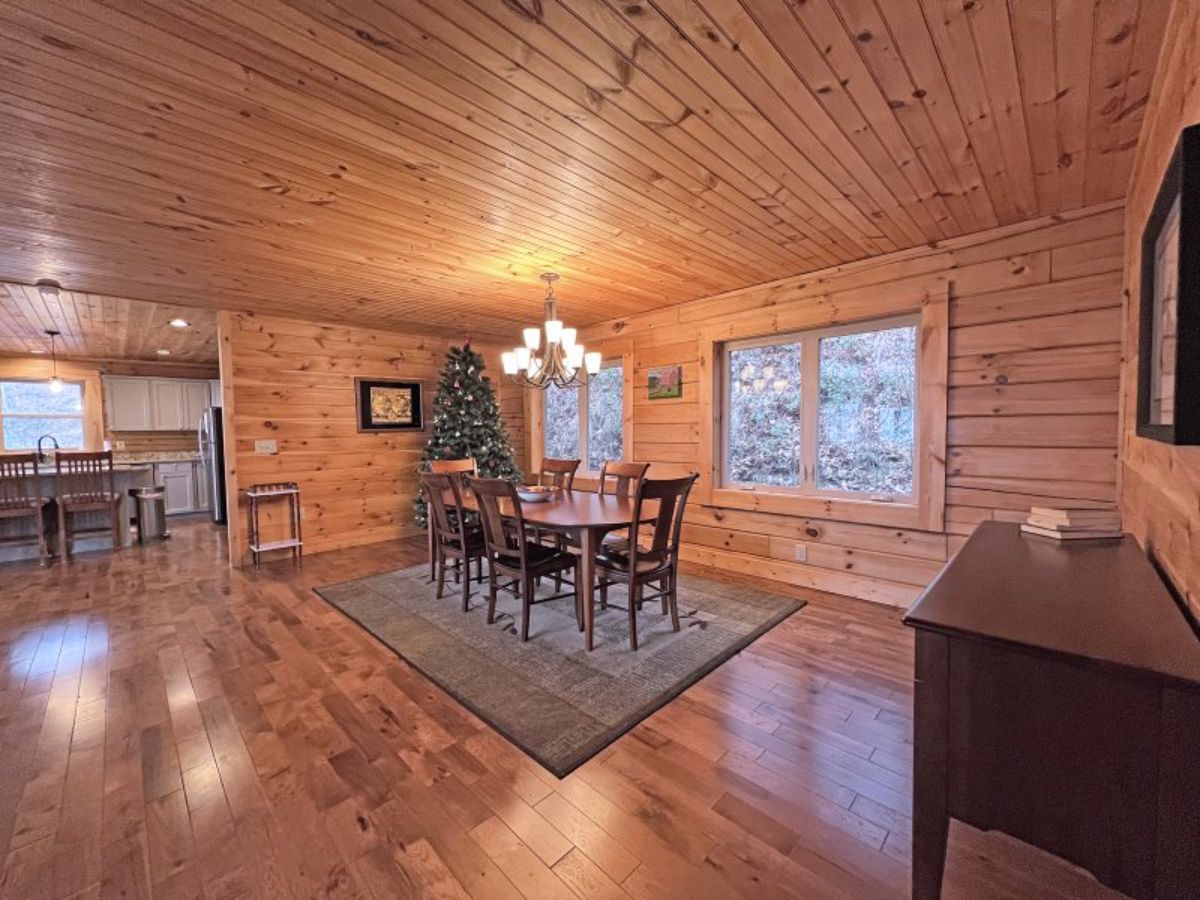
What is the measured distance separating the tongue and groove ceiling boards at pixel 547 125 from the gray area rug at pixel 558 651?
241cm

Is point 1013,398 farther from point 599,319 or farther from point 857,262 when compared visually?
point 599,319

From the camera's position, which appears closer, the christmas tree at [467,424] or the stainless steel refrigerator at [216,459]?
the christmas tree at [467,424]

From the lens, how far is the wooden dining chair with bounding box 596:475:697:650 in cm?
274

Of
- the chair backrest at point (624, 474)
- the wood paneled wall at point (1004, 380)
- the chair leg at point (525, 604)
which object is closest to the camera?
the wood paneled wall at point (1004, 380)

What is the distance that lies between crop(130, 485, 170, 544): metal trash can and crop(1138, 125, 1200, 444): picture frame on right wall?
319 inches

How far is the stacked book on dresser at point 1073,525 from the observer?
1.84m

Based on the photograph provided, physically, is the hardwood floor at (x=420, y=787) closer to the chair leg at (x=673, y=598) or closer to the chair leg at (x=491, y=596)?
the chair leg at (x=673, y=598)

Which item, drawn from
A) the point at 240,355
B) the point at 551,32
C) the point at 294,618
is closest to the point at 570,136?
the point at 551,32

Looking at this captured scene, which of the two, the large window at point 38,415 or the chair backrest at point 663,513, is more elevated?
the large window at point 38,415

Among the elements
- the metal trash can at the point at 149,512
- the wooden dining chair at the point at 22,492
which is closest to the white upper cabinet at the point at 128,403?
the metal trash can at the point at 149,512

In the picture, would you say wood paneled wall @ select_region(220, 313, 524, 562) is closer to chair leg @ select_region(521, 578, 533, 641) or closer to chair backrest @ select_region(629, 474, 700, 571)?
chair leg @ select_region(521, 578, 533, 641)

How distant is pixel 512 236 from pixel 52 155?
193 centimetres

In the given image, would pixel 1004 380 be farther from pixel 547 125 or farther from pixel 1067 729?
pixel 547 125

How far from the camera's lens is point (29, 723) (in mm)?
2158
